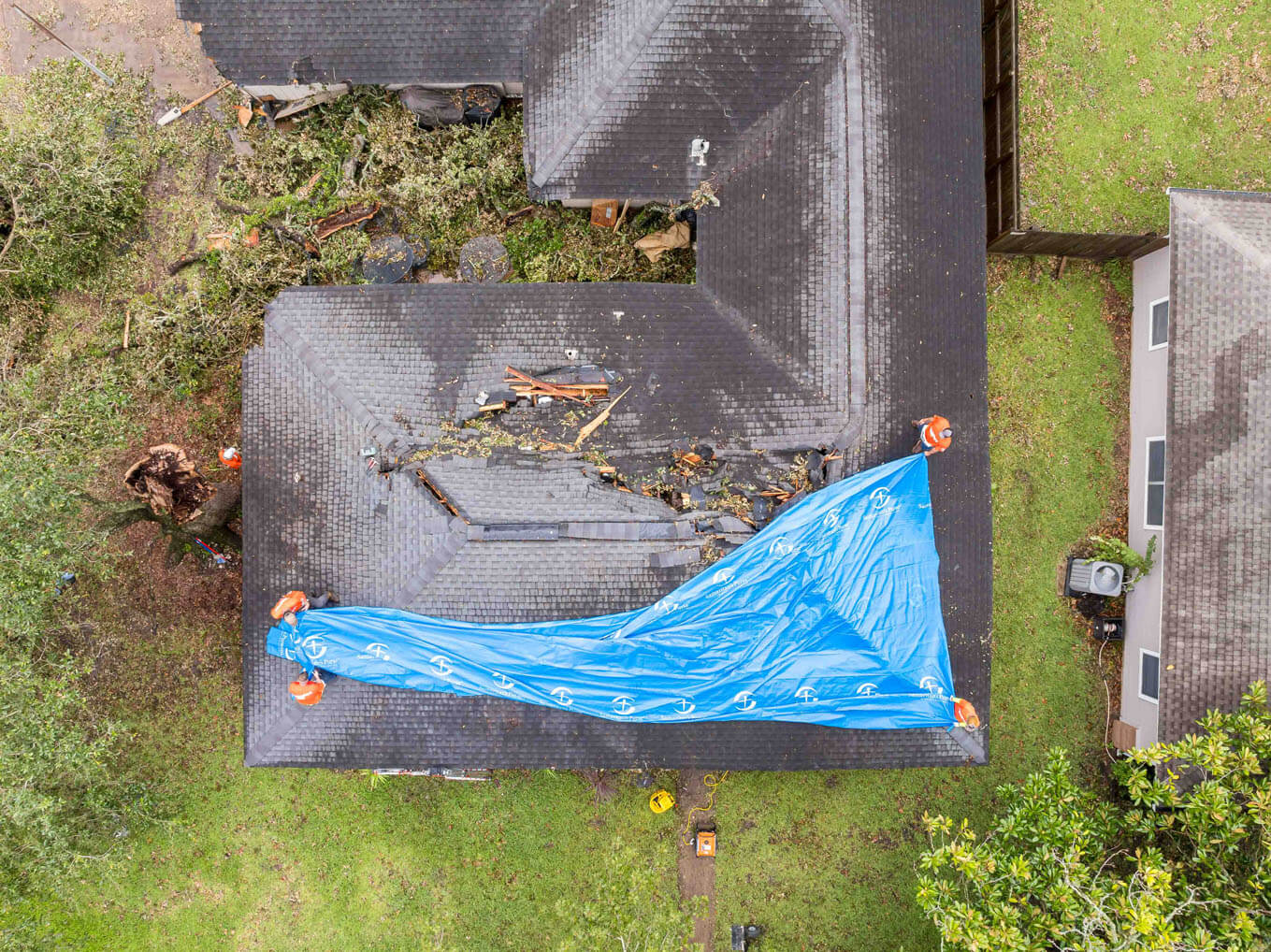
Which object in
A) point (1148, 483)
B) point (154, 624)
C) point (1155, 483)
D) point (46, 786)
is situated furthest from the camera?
point (154, 624)

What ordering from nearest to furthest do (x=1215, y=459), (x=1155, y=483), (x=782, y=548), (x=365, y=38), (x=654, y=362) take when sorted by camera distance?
(x=782, y=548) < (x=654, y=362) < (x=1215, y=459) < (x=365, y=38) < (x=1155, y=483)

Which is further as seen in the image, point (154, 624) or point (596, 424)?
point (154, 624)

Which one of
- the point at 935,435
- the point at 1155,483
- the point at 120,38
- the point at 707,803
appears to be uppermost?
the point at 120,38

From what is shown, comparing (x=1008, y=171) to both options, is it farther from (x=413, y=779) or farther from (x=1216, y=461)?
(x=413, y=779)

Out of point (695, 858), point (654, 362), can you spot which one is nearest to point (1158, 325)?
point (654, 362)

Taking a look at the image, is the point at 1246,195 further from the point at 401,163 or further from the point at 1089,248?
the point at 401,163

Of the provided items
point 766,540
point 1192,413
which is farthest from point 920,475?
point 1192,413
